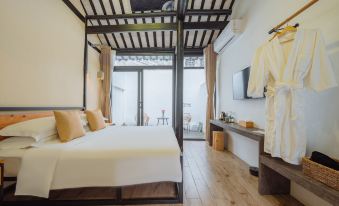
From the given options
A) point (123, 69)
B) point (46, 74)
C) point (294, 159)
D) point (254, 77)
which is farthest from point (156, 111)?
point (294, 159)

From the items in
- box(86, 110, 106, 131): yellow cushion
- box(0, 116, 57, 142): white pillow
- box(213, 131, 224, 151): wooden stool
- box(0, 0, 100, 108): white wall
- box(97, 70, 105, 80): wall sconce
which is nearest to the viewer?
box(0, 116, 57, 142): white pillow

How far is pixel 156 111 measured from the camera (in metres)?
6.30

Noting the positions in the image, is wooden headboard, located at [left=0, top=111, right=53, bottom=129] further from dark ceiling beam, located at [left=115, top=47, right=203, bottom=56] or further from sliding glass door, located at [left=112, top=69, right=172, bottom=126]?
dark ceiling beam, located at [left=115, top=47, right=203, bottom=56]

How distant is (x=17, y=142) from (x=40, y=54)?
139cm

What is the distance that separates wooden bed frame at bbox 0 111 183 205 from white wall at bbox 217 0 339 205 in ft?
4.82

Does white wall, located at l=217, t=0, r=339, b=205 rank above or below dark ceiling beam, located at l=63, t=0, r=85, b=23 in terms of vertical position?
below

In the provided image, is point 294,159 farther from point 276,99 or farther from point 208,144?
point 208,144

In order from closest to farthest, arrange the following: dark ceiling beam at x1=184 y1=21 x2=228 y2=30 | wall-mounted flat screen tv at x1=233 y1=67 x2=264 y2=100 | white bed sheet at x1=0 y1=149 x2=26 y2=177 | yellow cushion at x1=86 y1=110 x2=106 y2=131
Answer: white bed sheet at x1=0 y1=149 x2=26 y2=177, yellow cushion at x1=86 y1=110 x2=106 y2=131, wall-mounted flat screen tv at x1=233 y1=67 x2=264 y2=100, dark ceiling beam at x1=184 y1=21 x2=228 y2=30

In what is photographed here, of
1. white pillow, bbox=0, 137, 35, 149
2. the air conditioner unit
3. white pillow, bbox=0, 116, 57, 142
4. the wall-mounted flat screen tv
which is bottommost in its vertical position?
white pillow, bbox=0, 137, 35, 149

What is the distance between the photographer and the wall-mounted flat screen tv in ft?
10.5

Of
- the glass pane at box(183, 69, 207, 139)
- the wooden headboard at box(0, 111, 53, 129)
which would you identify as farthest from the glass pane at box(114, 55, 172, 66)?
the wooden headboard at box(0, 111, 53, 129)

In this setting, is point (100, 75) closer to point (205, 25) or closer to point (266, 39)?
point (205, 25)

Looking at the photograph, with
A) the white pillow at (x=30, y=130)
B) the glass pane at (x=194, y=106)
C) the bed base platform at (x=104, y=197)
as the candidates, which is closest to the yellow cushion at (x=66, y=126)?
the white pillow at (x=30, y=130)

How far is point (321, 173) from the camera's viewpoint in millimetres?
1365
